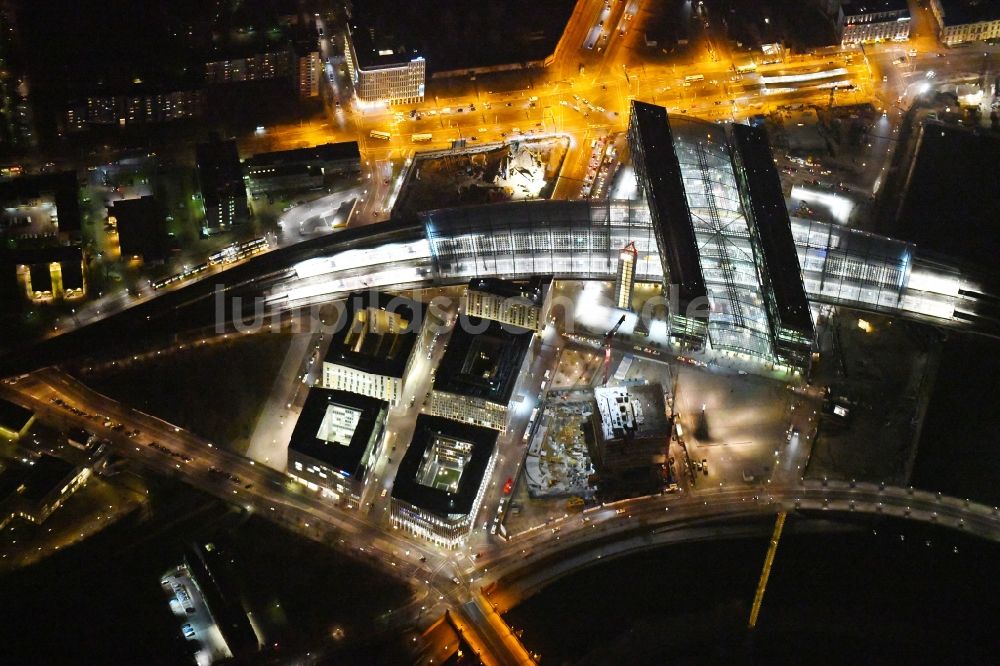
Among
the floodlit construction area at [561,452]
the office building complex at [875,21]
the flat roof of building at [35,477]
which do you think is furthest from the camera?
the office building complex at [875,21]

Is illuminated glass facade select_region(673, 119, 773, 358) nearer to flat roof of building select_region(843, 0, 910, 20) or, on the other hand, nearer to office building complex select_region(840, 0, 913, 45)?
office building complex select_region(840, 0, 913, 45)

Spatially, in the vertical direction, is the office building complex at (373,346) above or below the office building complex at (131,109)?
below

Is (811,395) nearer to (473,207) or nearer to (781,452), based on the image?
(781,452)

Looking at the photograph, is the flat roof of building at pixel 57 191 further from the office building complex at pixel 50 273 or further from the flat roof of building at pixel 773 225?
the flat roof of building at pixel 773 225

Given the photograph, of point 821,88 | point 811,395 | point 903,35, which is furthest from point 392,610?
point 903,35

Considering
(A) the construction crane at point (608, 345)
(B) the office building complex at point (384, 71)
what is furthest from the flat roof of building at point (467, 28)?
(A) the construction crane at point (608, 345)

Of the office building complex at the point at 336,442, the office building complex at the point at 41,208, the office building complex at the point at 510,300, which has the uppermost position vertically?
the office building complex at the point at 41,208
